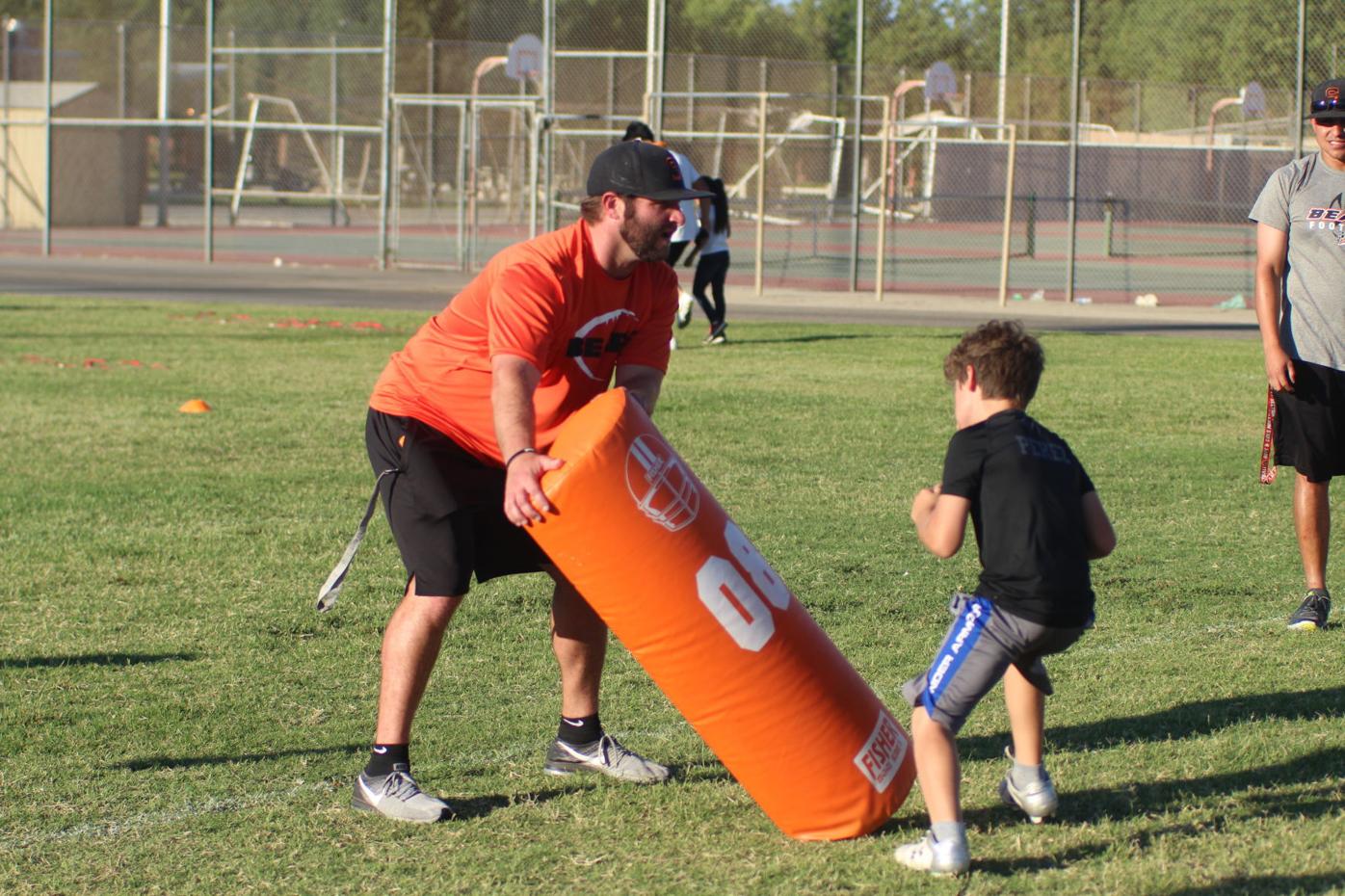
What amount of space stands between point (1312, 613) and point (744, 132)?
30.0 m

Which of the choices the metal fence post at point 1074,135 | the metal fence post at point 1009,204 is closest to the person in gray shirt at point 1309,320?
the metal fence post at point 1009,204

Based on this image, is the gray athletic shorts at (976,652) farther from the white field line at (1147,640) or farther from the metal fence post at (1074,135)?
the metal fence post at (1074,135)

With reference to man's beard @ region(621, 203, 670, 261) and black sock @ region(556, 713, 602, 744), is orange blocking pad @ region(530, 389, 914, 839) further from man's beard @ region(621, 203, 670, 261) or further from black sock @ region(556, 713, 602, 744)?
black sock @ region(556, 713, 602, 744)

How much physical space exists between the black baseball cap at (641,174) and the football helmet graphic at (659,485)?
0.62 meters

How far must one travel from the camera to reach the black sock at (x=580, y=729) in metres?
4.54

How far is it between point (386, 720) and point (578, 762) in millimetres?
589

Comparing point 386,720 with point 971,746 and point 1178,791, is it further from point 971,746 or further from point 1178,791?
point 1178,791

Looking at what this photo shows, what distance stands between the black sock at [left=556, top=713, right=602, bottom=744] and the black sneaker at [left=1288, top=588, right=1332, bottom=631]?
288cm

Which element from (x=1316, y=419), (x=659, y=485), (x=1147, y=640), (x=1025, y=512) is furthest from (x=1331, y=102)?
(x=659, y=485)

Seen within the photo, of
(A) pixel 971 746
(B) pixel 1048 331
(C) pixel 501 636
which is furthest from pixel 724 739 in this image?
(B) pixel 1048 331

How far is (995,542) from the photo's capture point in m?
3.73

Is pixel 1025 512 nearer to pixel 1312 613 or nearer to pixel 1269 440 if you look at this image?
pixel 1312 613

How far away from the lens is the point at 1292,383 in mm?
6160

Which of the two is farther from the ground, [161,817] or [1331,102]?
[1331,102]
